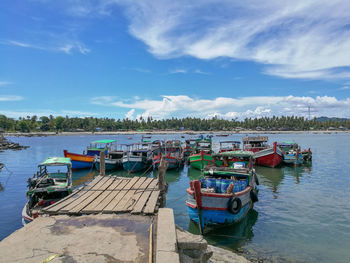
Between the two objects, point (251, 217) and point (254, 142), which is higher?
point (254, 142)

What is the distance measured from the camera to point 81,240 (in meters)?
6.54

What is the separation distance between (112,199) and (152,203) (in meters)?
1.80

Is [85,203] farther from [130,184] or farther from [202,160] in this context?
[202,160]

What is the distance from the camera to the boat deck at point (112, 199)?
859cm

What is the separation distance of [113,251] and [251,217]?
11.1 m

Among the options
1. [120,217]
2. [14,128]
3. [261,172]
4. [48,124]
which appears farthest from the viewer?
[48,124]

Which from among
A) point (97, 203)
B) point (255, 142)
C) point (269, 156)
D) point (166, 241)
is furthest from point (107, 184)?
point (255, 142)

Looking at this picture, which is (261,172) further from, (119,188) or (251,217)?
(119,188)

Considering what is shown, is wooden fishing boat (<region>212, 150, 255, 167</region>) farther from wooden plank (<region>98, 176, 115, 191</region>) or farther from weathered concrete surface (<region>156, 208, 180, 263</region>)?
weathered concrete surface (<region>156, 208, 180, 263</region>)

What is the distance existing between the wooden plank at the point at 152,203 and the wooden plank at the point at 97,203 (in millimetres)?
1586

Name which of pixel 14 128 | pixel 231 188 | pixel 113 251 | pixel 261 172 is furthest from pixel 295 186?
pixel 14 128

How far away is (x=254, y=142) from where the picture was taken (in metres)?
39.2

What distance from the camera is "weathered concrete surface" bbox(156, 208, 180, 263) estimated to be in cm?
516

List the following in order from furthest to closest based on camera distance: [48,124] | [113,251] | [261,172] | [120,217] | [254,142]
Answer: [48,124]
[254,142]
[261,172]
[120,217]
[113,251]
